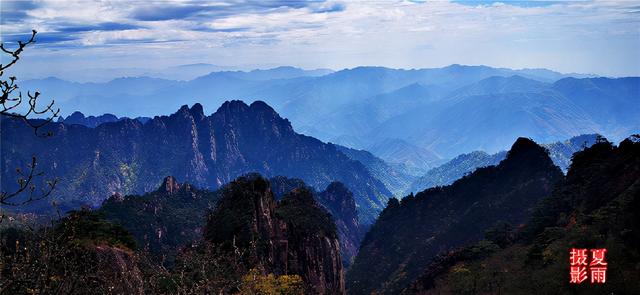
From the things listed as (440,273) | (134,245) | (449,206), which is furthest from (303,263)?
(449,206)

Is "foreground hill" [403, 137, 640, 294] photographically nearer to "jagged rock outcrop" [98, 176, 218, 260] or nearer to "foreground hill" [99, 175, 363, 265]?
"foreground hill" [99, 175, 363, 265]

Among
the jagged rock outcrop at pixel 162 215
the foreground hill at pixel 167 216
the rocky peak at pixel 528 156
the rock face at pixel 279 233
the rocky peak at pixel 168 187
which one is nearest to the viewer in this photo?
the rock face at pixel 279 233

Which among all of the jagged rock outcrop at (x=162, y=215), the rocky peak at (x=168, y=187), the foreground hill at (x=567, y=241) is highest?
the foreground hill at (x=567, y=241)

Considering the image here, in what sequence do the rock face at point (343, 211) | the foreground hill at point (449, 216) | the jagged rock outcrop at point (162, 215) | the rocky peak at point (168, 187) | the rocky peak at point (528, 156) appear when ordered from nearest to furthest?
the foreground hill at point (449, 216) → the rocky peak at point (528, 156) → the jagged rock outcrop at point (162, 215) → the rocky peak at point (168, 187) → the rock face at point (343, 211)

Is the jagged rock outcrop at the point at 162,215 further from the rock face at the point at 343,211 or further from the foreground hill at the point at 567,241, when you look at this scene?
the foreground hill at the point at 567,241

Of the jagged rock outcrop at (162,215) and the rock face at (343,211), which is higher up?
the jagged rock outcrop at (162,215)

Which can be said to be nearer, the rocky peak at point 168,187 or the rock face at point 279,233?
the rock face at point 279,233

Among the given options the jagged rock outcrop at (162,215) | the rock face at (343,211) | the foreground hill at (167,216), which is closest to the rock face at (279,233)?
the foreground hill at (167,216)

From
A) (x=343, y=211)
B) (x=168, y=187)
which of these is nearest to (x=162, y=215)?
(x=168, y=187)
